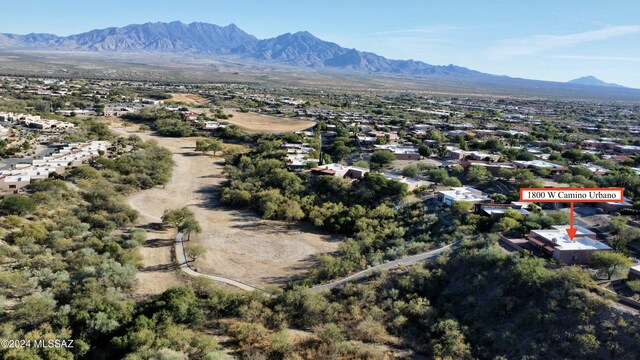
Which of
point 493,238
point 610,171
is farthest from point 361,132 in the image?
point 493,238

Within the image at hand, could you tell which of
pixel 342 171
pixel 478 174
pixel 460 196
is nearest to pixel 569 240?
pixel 460 196

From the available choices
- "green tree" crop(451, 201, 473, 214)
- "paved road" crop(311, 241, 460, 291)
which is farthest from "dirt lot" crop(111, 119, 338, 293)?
"green tree" crop(451, 201, 473, 214)

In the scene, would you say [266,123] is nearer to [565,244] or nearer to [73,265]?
[73,265]

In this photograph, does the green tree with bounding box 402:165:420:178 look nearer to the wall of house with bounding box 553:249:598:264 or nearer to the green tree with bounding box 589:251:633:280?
the wall of house with bounding box 553:249:598:264

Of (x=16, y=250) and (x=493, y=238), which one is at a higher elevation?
(x=493, y=238)

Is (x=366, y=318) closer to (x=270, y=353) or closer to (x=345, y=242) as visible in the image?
(x=270, y=353)

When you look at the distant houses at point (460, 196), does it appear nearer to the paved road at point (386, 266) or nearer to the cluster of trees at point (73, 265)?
the paved road at point (386, 266)

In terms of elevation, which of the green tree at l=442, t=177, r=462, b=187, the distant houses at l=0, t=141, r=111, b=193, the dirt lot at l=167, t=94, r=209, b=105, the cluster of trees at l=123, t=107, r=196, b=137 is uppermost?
the dirt lot at l=167, t=94, r=209, b=105
